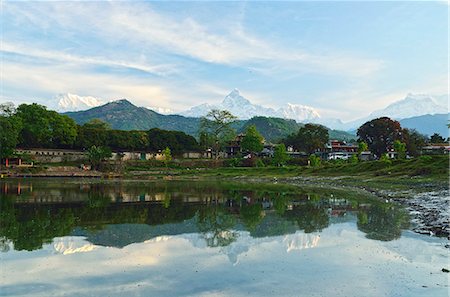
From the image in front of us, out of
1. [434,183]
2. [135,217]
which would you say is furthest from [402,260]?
[434,183]

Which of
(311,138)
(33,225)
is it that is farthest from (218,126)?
(33,225)

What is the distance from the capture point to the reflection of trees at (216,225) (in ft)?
62.9

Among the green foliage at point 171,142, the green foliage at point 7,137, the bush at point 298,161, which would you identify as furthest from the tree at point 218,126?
the green foliage at point 7,137

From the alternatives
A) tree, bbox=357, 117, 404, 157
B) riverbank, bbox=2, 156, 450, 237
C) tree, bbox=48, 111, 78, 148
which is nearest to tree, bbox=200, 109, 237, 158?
riverbank, bbox=2, 156, 450, 237

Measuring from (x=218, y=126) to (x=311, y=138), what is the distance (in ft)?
101

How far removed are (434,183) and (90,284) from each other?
41.6m

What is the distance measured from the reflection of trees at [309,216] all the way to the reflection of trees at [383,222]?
215cm

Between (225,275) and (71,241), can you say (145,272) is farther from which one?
(71,241)

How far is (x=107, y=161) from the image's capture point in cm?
10444

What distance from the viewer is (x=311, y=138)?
13712 centimetres

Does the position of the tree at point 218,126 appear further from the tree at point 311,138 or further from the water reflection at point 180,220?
the water reflection at point 180,220

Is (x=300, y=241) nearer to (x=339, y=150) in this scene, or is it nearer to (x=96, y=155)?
(x=96, y=155)

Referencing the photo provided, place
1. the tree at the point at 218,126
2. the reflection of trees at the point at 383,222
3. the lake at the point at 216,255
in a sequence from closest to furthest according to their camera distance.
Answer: the lake at the point at 216,255 → the reflection of trees at the point at 383,222 → the tree at the point at 218,126

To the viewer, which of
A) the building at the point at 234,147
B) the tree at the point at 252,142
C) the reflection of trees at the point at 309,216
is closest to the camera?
the reflection of trees at the point at 309,216
